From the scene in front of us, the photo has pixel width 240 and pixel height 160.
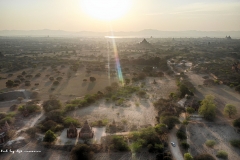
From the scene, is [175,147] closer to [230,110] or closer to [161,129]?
[161,129]

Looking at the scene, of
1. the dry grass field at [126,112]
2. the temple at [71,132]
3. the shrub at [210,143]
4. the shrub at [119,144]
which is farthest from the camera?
the dry grass field at [126,112]

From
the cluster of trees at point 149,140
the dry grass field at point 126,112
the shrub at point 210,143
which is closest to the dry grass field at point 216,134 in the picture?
the shrub at point 210,143

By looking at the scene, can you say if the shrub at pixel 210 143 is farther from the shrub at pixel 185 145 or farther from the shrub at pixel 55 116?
the shrub at pixel 55 116

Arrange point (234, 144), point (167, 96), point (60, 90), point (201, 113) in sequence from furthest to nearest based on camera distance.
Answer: point (60, 90) < point (167, 96) < point (201, 113) < point (234, 144)

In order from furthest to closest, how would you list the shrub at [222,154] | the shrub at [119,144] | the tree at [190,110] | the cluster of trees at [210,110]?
the tree at [190,110], the cluster of trees at [210,110], the shrub at [119,144], the shrub at [222,154]

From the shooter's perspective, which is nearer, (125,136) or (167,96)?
(125,136)

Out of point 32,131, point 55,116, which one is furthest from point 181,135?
point 32,131

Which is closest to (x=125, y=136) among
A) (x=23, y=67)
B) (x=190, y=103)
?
(x=190, y=103)

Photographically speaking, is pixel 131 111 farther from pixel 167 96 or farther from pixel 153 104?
pixel 167 96
